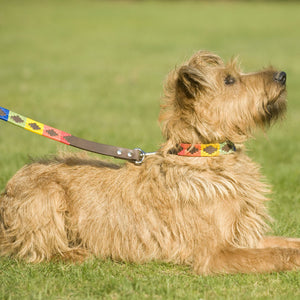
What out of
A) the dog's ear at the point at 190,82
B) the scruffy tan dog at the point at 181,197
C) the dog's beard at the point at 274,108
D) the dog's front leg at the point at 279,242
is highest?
the dog's ear at the point at 190,82

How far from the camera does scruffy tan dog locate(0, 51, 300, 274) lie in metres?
4.60

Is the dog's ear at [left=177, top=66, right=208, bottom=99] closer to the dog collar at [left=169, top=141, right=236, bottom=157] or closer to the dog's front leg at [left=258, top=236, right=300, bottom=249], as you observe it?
the dog collar at [left=169, top=141, right=236, bottom=157]

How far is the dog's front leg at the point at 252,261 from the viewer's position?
442 cm

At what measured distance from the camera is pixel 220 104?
4836 mm

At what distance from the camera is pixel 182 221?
4699 millimetres

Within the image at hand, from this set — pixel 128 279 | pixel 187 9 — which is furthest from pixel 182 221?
pixel 187 9

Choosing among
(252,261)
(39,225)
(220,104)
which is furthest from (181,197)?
(39,225)

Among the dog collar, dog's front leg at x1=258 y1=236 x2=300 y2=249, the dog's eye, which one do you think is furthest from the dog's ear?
dog's front leg at x1=258 y1=236 x2=300 y2=249

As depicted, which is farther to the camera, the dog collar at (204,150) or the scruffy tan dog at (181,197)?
the dog collar at (204,150)

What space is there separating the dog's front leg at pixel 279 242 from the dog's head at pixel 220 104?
1.04 meters

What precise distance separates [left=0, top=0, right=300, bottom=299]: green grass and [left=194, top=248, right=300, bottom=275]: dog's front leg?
0.09 meters

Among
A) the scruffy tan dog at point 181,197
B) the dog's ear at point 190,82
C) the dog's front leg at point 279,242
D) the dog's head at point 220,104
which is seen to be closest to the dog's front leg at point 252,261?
the scruffy tan dog at point 181,197

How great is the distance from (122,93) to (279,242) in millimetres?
10319

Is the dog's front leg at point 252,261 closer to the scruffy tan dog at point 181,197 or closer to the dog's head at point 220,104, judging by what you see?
the scruffy tan dog at point 181,197
